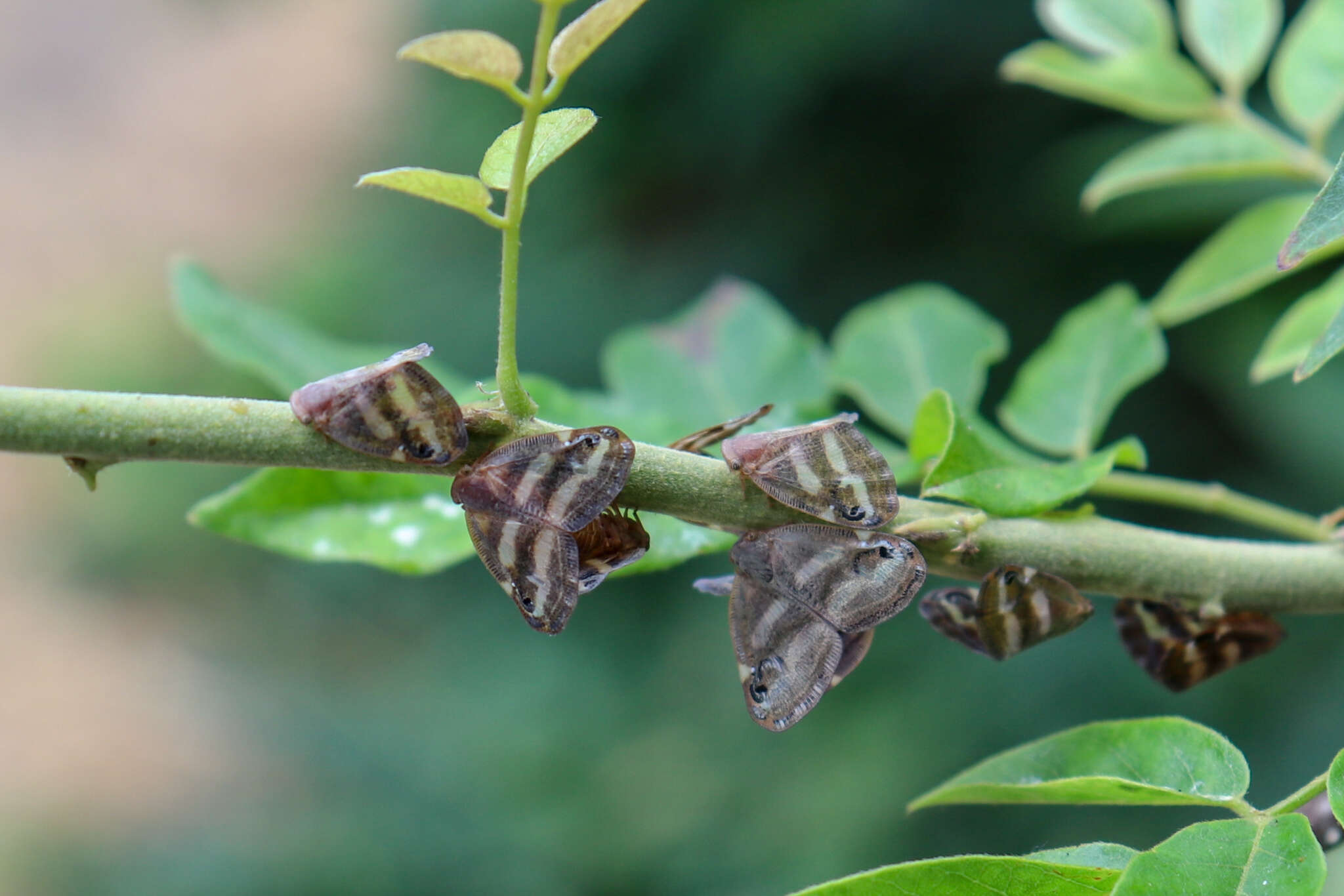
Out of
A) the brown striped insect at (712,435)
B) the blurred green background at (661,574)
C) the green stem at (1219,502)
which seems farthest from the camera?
the blurred green background at (661,574)

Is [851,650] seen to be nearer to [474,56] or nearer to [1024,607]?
[1024,607]

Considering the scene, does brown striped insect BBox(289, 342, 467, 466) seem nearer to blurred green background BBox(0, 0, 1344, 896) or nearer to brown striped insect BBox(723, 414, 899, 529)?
brown striped insect BBox(723, 414, 899, 529)

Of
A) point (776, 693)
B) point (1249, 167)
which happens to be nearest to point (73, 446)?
point (776, 693)

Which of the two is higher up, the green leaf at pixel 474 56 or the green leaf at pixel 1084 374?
the green leaf at pixel 474 56

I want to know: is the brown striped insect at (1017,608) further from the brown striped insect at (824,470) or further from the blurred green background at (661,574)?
the blurred green background at (661,574)

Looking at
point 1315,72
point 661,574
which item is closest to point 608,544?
point 1315,72

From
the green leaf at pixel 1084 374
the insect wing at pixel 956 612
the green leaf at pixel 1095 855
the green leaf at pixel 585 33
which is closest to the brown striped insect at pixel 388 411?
the green leaf at pixel 585 33

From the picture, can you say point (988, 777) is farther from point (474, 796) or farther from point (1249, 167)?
point (474, 796)
